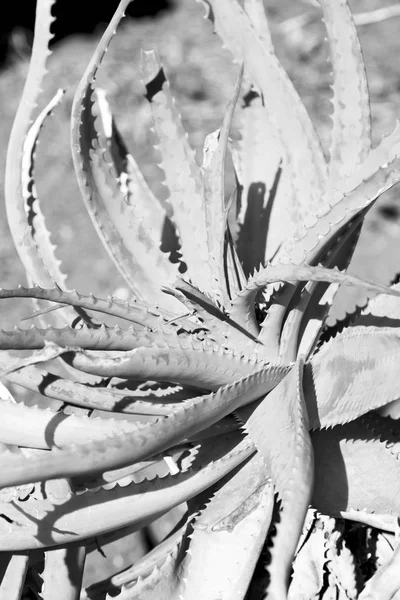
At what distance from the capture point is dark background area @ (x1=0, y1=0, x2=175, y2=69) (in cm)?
260

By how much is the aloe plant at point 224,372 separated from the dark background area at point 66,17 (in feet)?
6.69

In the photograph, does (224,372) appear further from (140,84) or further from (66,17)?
(66,17)

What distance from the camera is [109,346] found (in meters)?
0.58

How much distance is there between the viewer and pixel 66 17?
2.68 m

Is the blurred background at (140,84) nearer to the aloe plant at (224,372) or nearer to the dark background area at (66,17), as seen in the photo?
the dark background area at (66,17)

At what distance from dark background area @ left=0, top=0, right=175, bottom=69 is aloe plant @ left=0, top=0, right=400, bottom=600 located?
80.2 inches

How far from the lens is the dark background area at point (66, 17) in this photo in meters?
2.60

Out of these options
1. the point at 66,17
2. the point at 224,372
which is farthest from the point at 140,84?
the point at 224,372

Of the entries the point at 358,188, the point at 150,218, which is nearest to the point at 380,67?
the point at 150,218

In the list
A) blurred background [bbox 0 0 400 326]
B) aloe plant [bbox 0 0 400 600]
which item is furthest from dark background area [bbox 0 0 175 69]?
aloe plant [bbox 0 0 400 600]

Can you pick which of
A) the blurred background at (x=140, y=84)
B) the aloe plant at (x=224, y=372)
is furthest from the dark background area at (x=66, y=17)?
the aloe plant at (x=224, y=372)

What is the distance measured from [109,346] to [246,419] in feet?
0.52

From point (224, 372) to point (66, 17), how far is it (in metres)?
2.47

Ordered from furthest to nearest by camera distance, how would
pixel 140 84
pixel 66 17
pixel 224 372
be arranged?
pixel 66 17, pixel 140 84, pixel 224 372
